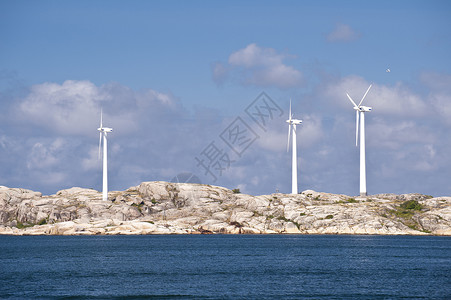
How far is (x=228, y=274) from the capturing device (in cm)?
9900

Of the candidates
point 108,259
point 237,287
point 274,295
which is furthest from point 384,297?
point 108,259

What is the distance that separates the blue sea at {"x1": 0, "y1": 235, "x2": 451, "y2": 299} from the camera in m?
78.2

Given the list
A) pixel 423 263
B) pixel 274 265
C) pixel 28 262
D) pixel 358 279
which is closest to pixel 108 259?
pixel 28 262

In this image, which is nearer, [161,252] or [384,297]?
[384,297]

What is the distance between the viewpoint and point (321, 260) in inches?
4852

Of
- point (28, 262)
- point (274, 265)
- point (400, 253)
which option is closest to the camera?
point (274, 265)

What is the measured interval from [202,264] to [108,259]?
23602 millimetres

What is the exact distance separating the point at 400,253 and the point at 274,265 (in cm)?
4494

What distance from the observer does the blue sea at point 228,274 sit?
78.2 m

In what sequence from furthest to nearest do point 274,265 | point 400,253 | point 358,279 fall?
point 400,253 < point 274,265 < point 358,279

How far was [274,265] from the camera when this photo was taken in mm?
113438

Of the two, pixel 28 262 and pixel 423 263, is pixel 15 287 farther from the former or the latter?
pixel 423 263

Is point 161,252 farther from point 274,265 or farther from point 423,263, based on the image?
point 423,263

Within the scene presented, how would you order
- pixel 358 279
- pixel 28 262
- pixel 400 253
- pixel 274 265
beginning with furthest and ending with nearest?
pixel 400 253, pixel 28 262, pixel 274 265, pixel 358 279
